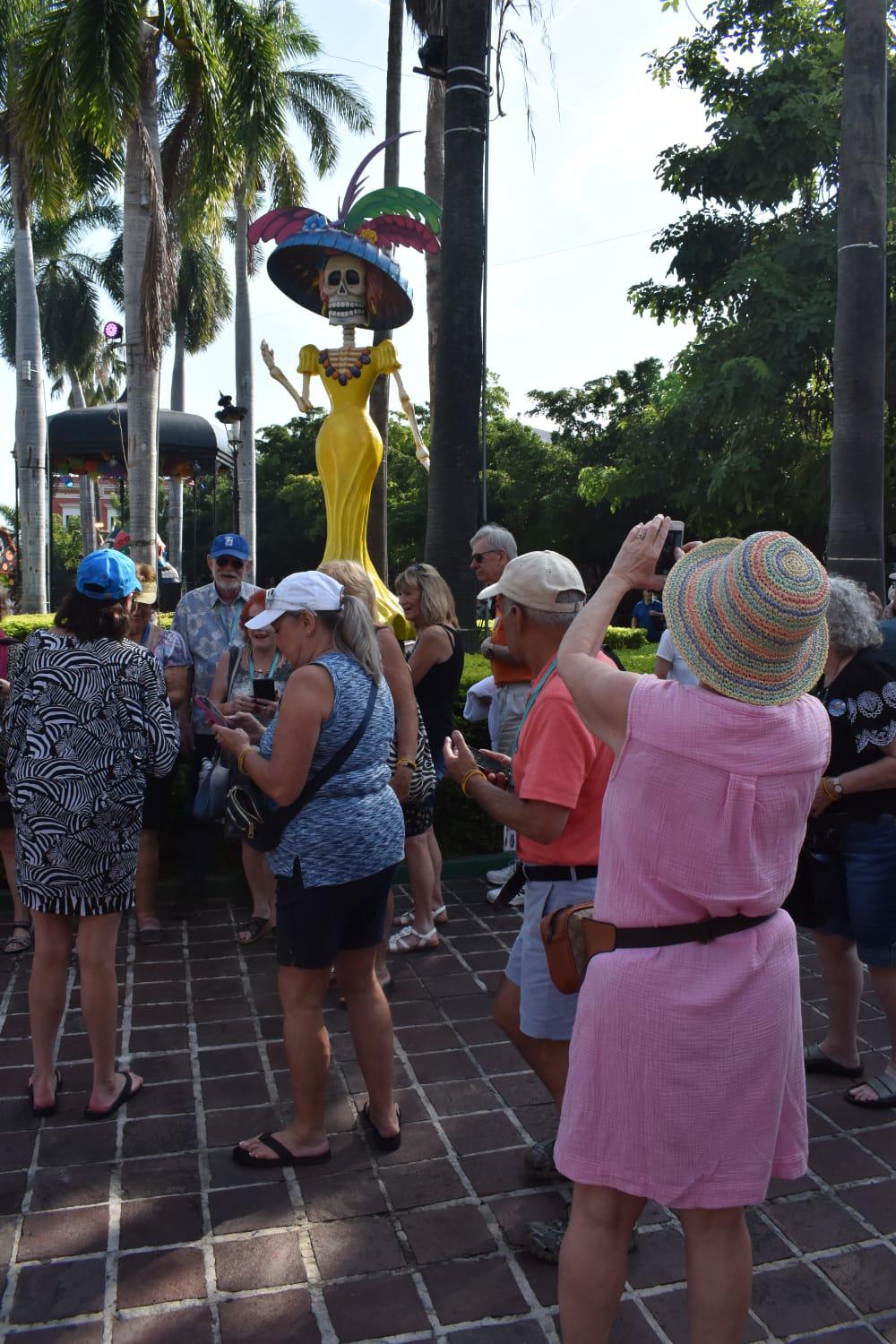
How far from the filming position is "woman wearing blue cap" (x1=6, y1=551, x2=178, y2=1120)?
3396 millimetres

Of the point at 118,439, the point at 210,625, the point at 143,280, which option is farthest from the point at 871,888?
the point at 118,439

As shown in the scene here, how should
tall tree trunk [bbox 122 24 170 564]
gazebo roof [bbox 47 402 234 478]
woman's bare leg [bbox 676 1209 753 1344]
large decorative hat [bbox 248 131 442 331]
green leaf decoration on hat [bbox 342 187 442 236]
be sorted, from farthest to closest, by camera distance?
1. gazebo roof [bbox 47 402 234 478]
2. tall tree trunk [bbox 122 24 170 564]
3. green leaf decoration on hat [bbox 342 187 442 236]
4. large decorative hat [bbox 248 131 442 331]
5. woman's bare leg [bbox 676 1209 753 1344]

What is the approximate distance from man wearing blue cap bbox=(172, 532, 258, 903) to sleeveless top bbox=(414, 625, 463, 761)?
44.2 inches

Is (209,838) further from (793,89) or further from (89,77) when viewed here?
(793,89)

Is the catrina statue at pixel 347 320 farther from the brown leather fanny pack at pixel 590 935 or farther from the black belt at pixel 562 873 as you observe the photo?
the brown leather fanny pack at pixel 590 935

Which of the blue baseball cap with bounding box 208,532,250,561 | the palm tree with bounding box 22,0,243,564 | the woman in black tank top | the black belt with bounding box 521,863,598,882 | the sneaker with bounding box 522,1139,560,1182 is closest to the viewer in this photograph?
the black belt with bounding box 521,863,598,882

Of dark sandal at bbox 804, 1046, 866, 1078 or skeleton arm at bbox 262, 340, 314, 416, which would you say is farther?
skeleton arm at bbox 262, 340, 314, 416

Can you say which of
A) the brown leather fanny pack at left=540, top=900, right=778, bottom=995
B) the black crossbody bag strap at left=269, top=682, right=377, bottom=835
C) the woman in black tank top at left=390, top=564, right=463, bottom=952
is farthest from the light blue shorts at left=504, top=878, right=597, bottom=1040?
the woman in black tank top at left=390, top=564, right=463, bottom=952

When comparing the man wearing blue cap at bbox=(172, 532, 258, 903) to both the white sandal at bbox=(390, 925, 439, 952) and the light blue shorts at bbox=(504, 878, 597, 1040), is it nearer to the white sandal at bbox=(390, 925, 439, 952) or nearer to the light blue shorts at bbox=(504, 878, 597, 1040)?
the white sandal at bbox=(390, 925, 439, 952)

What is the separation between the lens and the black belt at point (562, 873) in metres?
2.68

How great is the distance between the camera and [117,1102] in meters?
3.55

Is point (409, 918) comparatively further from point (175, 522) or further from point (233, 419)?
point (175, 522)

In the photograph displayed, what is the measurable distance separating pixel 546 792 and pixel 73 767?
170 centimetres

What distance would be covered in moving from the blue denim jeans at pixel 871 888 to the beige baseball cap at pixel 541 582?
1.57 m
